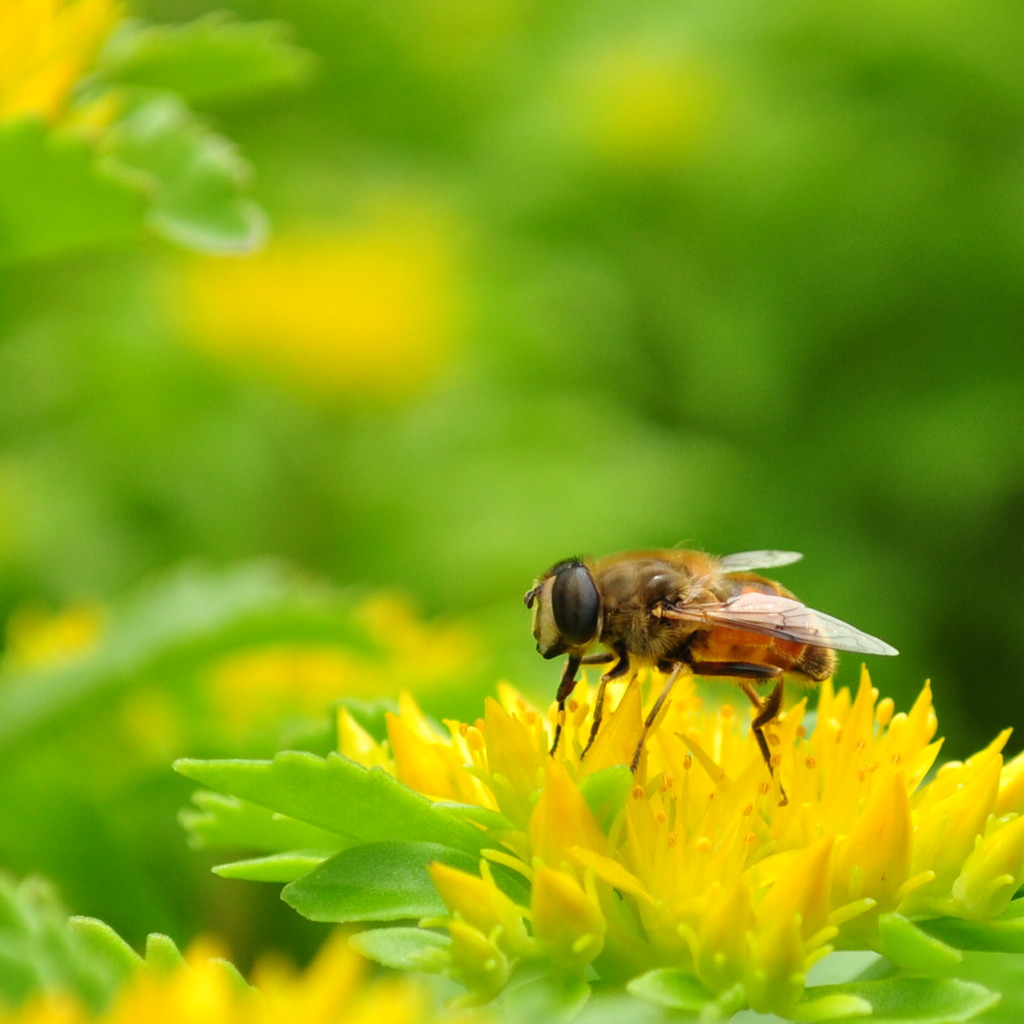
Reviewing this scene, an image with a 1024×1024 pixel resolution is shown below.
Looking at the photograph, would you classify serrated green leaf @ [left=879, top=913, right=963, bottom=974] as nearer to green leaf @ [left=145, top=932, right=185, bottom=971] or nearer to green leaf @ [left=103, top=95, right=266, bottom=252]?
green leaf @ [left=145, top=932, right=185, bottom=971]

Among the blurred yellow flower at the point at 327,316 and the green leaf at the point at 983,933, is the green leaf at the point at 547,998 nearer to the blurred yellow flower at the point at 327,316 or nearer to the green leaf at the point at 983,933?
the green leaf at the point at 983,933

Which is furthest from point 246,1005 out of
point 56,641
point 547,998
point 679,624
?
point 56,641

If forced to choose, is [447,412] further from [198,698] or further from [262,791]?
[262,791]

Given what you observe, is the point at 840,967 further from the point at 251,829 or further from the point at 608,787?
the point at 251,829

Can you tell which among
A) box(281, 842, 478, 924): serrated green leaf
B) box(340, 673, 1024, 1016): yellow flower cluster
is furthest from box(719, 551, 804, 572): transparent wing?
box(281, 842, 478, 924): serrated green leaf

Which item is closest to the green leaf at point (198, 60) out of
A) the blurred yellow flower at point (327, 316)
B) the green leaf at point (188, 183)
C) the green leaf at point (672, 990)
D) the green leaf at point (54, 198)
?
the green leaf at point (188, 183)

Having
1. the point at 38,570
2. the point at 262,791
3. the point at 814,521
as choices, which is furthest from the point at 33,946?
the point at 814,521
